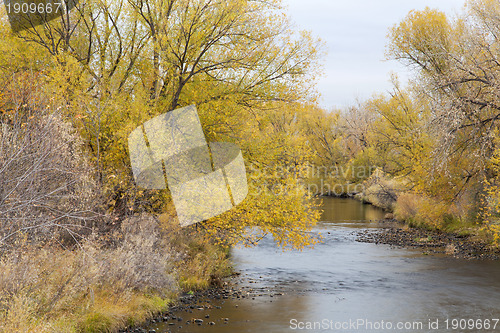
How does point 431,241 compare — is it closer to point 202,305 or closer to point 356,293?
point 356,293

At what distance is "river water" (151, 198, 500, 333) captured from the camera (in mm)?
12133

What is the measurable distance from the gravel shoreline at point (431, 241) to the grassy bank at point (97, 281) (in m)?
12.3

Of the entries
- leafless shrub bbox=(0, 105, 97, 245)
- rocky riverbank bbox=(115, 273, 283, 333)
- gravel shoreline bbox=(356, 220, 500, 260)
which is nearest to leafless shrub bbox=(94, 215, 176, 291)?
rocky riverbank bbox=(115, 273, 283, 333)

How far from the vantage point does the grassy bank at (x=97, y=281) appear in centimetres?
934

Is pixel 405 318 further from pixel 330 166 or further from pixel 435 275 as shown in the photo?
pixel 330 166

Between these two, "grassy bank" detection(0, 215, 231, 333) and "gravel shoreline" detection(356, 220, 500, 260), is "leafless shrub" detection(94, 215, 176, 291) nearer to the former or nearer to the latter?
"grassy bank" detection(0, 215, 231, 333)

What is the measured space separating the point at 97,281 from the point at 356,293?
8.37 metres

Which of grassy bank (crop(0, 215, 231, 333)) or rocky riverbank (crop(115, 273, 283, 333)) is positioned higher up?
grassy bank (crop(0, 215, 231, 333))

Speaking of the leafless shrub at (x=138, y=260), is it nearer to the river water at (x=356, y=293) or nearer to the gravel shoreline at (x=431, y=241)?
the river water at (x=356, y=293)

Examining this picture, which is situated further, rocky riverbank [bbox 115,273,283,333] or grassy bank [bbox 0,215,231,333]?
rocky riverbank [bbox 115,273,283,333]

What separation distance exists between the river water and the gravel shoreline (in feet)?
3.51

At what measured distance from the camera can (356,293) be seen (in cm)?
1524

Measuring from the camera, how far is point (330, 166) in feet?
187

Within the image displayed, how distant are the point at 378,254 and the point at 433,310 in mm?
8512
